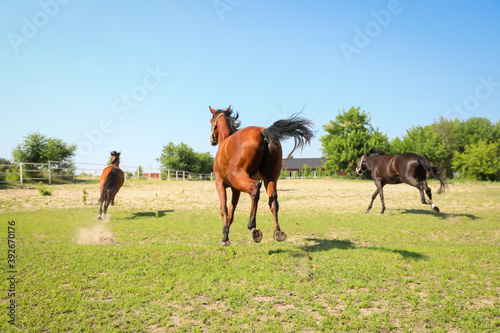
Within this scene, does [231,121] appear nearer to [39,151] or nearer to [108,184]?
[108,184]

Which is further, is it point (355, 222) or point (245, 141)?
point (355, 222)

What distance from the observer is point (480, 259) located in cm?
586

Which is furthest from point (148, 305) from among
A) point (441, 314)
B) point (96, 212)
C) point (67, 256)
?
point (96, 212)

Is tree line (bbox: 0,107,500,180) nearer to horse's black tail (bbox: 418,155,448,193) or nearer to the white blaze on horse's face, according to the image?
horse's black tail (bbox: 418,155,448,193)

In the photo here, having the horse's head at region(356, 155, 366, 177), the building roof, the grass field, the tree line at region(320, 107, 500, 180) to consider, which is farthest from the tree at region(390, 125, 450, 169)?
the grass field

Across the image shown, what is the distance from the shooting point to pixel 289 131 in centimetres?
584

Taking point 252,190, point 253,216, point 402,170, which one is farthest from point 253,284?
point 402,170

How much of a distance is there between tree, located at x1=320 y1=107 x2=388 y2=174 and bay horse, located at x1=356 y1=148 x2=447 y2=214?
3143 centimetres

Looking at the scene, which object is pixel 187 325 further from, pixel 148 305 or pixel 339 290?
pixel 339 290

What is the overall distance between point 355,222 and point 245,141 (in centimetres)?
734

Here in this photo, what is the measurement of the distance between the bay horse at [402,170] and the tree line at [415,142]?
3143cm

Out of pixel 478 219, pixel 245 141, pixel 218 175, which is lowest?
pixel 478 219

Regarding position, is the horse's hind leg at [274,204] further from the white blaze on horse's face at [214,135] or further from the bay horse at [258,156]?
the white blaze on horse's face at [214,135]

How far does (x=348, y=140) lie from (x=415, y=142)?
1341cm
